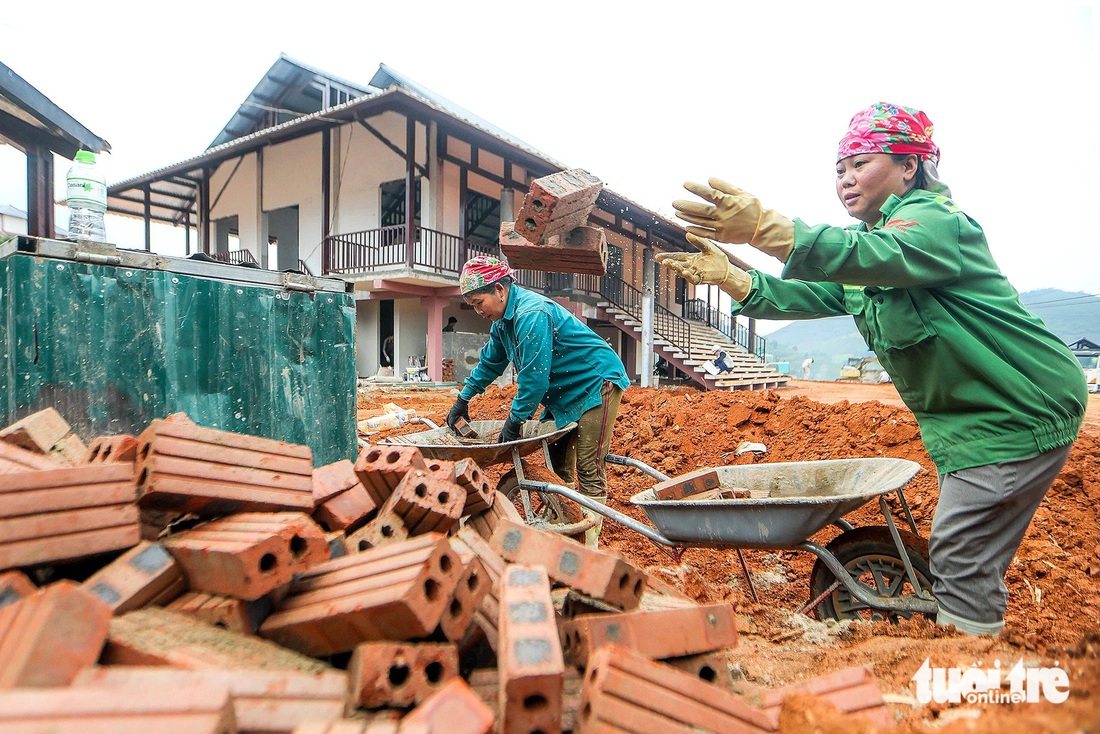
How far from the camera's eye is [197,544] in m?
1.58

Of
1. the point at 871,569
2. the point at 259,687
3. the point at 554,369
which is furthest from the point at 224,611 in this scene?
the point at 554,369

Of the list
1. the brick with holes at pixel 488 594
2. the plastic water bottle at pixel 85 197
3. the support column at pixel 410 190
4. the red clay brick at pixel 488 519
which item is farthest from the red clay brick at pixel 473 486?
the support column at pixel 410 190

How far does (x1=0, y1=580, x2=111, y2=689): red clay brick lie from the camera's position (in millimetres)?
1034

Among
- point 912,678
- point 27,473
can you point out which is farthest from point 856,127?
point 27,473

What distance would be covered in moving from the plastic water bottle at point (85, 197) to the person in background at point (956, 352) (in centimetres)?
336

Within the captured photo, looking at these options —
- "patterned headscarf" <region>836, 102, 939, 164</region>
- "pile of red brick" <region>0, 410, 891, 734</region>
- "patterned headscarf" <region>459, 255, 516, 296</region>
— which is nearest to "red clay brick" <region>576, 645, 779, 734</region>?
"pile of red brick" <region>0, 410, 891, 734</region>

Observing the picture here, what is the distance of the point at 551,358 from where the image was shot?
3971 millimetres

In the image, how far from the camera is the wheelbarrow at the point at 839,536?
7.89 feet

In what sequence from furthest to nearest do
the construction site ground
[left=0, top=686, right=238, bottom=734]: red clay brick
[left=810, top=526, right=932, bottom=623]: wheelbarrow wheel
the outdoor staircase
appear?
the outdoor staircase → [left=810, top=526, right=932, bottom=623]: wheelbarrow wheel → the construction site ground → [left=0, top=686, right=238, bottom=734]: red clay brick

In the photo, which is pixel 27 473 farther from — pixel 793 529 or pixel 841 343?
pixel 841 343

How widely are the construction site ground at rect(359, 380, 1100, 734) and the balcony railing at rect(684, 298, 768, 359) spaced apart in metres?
13.0

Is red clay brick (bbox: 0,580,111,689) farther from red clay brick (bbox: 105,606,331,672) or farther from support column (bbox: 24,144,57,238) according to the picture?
support column (bbox: 24,144,57,238)

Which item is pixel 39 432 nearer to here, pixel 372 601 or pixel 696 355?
pixel 372 601

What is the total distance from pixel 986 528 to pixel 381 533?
2.27 m
